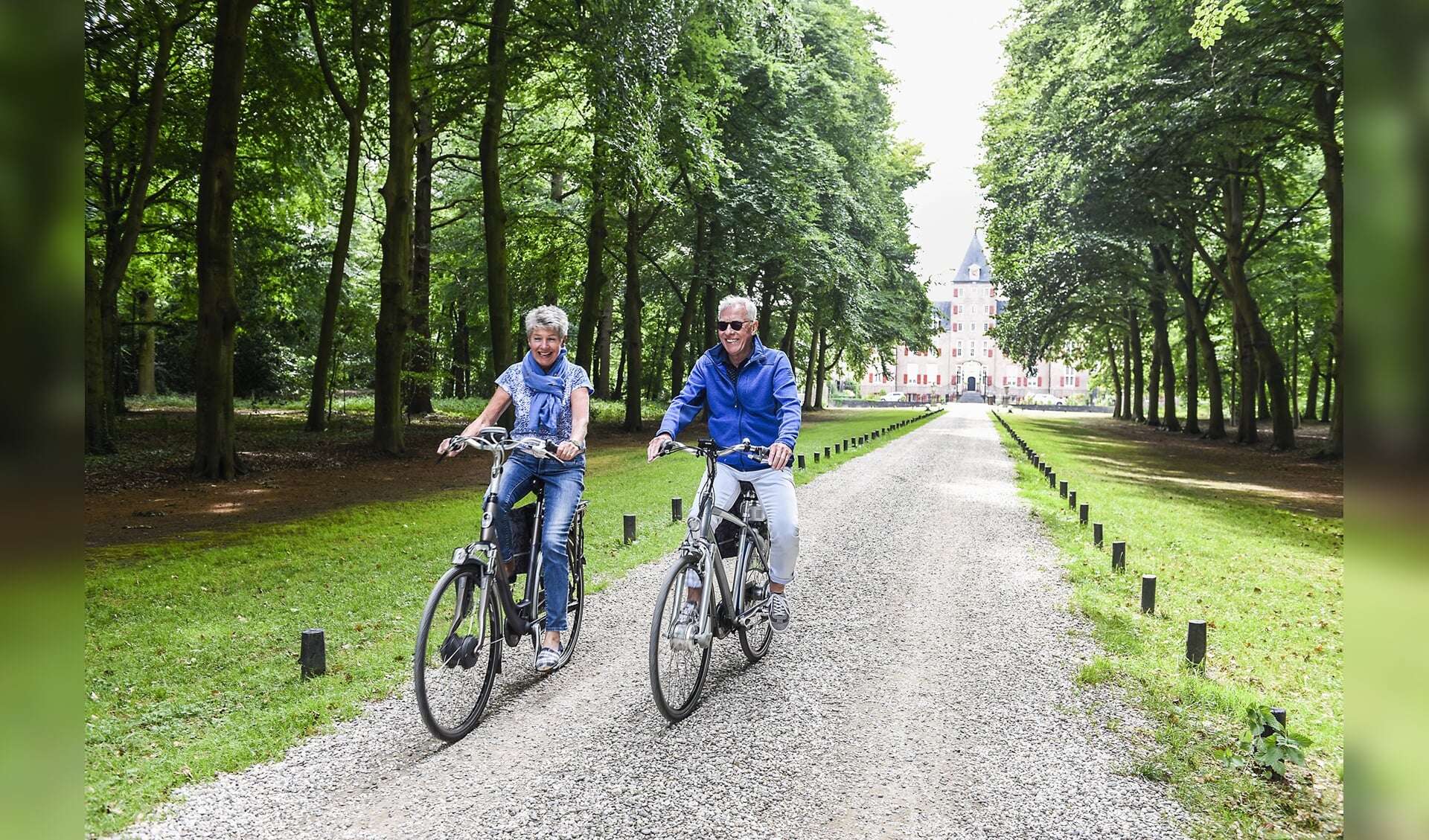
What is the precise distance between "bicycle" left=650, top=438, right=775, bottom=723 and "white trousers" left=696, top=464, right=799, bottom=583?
0.11 metres

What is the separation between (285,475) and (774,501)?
13136 millimetres

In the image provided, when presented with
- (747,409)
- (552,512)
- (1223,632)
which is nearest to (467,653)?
(552,512)

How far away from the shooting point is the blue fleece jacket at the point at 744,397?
5855mm

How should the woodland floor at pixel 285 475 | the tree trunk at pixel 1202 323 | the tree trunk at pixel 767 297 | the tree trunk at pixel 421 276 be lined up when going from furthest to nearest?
the tree trunk at pixel 767 297
the tree trunk at pixel 1202 323
the tree trunk at pixel 421 276
the woodland floor at pixel 285 475

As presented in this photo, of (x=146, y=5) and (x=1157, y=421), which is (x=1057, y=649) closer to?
(x=146, y=5)

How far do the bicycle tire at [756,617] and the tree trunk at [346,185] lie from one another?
56.9ft

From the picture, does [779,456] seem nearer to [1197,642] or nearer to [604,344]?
[1197,642]

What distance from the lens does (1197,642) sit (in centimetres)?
634

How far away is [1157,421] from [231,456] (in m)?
42.6

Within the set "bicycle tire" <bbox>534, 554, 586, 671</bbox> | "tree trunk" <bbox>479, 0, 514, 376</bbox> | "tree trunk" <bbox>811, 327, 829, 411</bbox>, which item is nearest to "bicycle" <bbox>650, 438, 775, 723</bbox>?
"bicycle tire" <bbox>534, 554, 586, 671</bbox>

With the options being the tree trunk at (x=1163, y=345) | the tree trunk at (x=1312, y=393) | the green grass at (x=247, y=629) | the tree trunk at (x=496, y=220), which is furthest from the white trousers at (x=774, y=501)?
the tree trunk at (x=1312, y=393)

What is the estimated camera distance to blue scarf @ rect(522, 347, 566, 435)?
580 cm

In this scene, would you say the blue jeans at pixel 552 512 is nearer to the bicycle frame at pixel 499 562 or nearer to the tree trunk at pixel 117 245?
the bicycle frame at pixel 499 562
